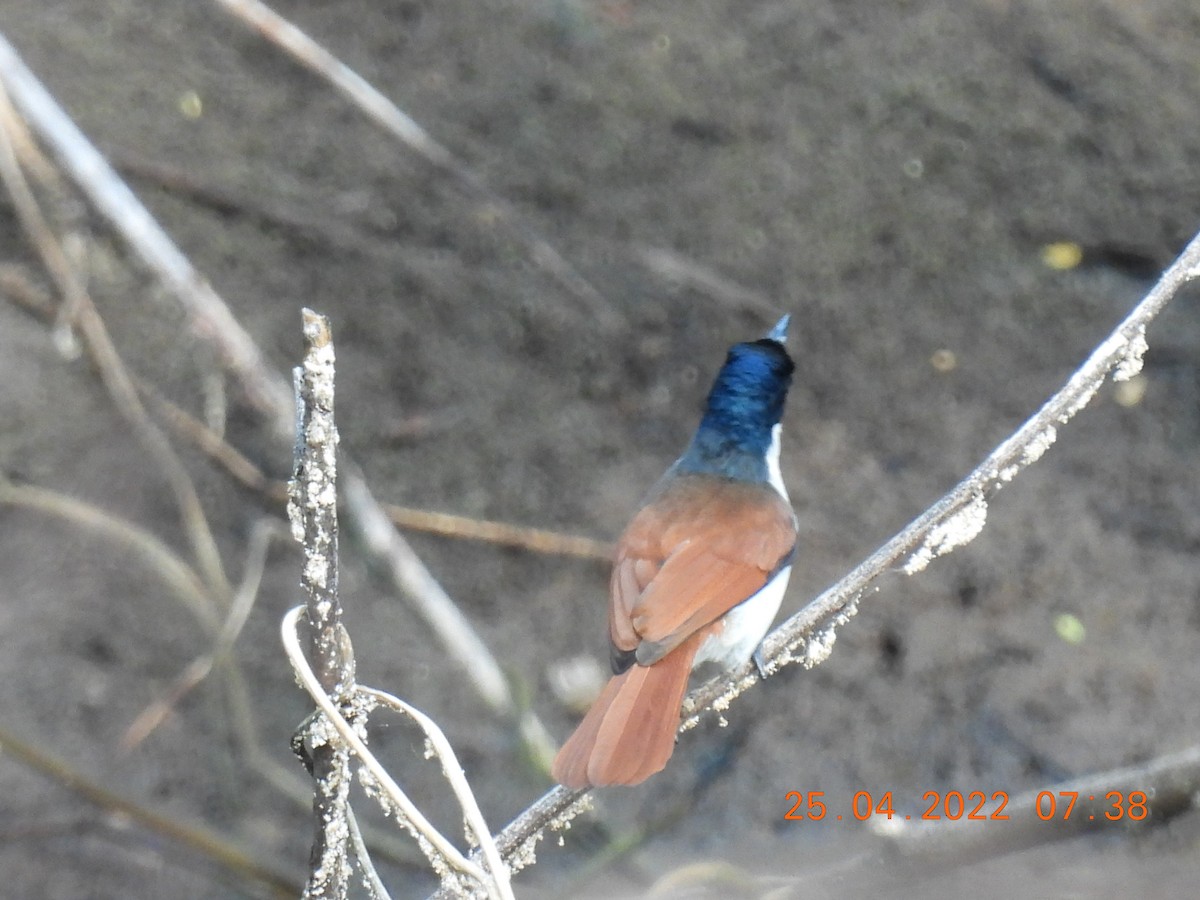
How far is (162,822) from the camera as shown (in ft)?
8.26

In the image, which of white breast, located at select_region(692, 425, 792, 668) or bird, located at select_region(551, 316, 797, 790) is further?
white breast, located at select_region(692, 425, 792, 668)

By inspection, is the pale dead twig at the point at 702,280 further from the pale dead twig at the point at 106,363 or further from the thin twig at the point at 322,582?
the thin twig at the point at 322,582

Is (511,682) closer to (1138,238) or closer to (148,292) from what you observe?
(148,292)

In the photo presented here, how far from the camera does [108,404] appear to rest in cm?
335

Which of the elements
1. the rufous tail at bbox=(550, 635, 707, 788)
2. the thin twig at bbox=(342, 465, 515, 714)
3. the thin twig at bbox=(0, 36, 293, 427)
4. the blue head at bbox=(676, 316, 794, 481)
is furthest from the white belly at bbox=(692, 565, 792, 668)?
the thin twig at bbox=(0, 36, 293, 427)

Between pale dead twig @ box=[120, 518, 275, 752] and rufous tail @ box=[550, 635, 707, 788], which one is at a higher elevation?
pale dead twig @ box=[120, 518, 275, 752]

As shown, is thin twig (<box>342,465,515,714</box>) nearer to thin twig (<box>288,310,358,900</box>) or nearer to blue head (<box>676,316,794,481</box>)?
blue head (<box>676,316,794,481</box>)

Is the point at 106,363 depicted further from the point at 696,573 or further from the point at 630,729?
the point at 630,729

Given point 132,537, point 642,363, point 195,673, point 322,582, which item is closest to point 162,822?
point 195,673

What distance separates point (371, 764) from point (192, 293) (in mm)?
1763

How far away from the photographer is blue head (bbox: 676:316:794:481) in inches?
109

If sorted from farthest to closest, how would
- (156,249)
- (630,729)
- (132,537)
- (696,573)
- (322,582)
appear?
(132,537) → (156,249) → (696,573) → (630,729) → (322,582)

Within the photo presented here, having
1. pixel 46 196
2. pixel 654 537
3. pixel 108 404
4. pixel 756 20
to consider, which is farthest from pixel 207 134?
pixel 654 537

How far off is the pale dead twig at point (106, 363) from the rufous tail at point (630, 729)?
1.27 meters
